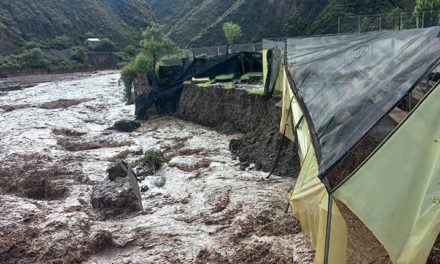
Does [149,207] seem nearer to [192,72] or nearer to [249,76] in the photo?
[249,76]

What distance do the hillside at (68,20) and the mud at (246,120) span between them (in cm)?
5137

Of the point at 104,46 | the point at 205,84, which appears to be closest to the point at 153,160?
the point at 205,84

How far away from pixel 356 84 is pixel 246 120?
9.10m

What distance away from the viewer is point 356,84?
6.58 metres

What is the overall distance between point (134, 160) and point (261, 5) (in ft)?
176

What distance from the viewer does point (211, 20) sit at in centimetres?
7031

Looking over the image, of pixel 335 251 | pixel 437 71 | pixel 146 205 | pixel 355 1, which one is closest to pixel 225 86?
pixel 146 205

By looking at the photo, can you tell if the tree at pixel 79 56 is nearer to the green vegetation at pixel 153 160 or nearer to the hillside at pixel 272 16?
the hillside at pixel 272 16

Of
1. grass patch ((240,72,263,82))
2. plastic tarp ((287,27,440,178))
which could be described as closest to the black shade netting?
grass patch ((240,72,263,82))

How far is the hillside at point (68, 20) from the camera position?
67319 millimetres

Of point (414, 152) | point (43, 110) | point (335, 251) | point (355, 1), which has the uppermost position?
point (355, 1)

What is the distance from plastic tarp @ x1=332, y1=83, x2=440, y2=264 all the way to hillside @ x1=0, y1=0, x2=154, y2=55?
2568 inches

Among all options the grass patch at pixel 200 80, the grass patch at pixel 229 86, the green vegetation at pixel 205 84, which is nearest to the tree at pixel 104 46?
the grass patch at pixel 200 80

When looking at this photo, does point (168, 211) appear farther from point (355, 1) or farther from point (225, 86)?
point (355, 1)
